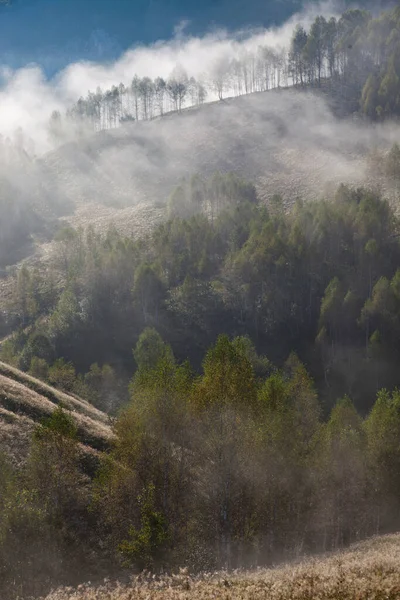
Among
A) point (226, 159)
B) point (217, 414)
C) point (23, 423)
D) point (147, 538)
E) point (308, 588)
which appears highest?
point (226, 159)

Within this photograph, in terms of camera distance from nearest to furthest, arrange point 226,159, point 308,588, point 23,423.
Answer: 1. point 308,588
2. point 23,423
3. point 226,159

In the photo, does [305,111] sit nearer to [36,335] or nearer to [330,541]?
[36,335]

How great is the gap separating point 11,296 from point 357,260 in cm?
7576

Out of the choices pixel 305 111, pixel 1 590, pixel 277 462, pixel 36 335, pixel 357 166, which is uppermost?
pixel 305 111

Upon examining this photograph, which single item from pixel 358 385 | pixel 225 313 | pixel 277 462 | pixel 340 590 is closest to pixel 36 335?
pixel 225 313

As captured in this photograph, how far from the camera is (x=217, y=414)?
27969mm

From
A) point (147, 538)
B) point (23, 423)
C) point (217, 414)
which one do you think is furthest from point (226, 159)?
point (147, 538)

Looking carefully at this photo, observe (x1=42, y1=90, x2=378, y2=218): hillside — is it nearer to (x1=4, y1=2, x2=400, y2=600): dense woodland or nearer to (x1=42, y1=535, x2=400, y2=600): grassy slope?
(x1=4, y1=2, x2=400, y2=600): dense woodland

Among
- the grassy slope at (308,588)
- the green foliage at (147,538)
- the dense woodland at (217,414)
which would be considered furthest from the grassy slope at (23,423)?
the grassy slope at (308,588)

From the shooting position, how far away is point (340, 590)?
1308 centimetres

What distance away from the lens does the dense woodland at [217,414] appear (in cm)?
2750

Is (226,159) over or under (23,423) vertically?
over

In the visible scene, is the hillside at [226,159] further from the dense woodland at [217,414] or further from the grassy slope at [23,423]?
the grassy slope at [23,423]

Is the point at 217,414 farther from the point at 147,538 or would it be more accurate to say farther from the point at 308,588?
the point at 308,588
